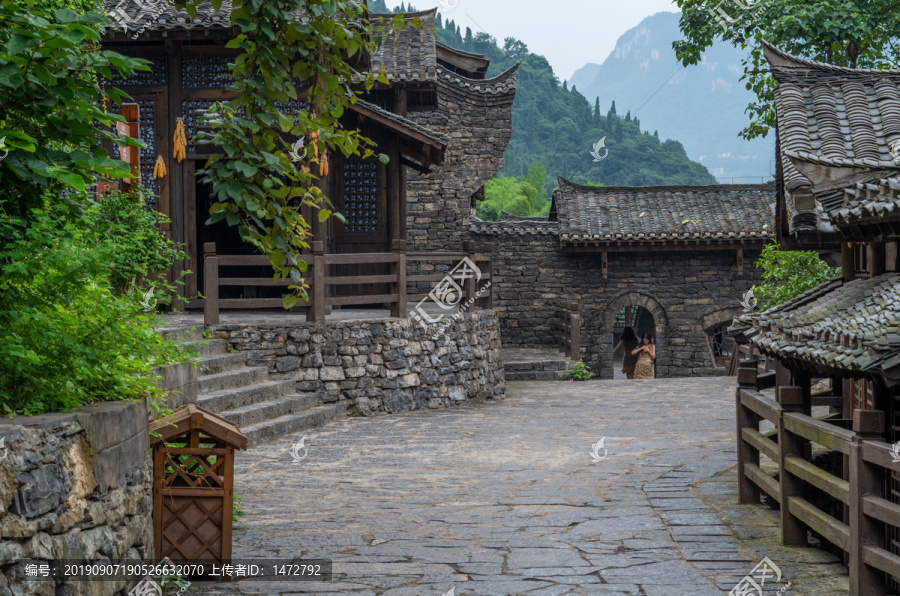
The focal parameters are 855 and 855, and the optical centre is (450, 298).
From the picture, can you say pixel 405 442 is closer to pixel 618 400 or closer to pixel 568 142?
pixel 618 400

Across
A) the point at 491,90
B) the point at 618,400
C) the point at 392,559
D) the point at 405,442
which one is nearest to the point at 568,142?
the point at 491,90

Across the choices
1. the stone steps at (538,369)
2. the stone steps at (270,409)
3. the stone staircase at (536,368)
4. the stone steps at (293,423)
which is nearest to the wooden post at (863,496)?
the stone steps at (293,423)

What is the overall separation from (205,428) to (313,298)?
22.1ft

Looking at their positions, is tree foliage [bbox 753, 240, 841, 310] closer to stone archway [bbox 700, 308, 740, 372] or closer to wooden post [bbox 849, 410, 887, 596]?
wooden post [bbox 849, 410, 887, 596]

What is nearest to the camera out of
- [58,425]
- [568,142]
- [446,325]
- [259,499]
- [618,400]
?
[58,425]

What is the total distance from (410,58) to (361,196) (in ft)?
11.3

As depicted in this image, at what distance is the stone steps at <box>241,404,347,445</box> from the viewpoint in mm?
9289

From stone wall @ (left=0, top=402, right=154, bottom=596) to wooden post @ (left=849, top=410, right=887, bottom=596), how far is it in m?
3.50

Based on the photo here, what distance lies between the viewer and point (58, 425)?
345cm

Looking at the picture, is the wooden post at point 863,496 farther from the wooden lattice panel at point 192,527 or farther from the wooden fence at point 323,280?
the wooden fence at point 323,280

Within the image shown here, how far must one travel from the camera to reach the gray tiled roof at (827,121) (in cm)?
639

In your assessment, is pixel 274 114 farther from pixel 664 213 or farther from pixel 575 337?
pixel 664 213

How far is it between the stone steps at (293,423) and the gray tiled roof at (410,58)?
690cm

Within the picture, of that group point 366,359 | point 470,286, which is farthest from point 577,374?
point 366,359
